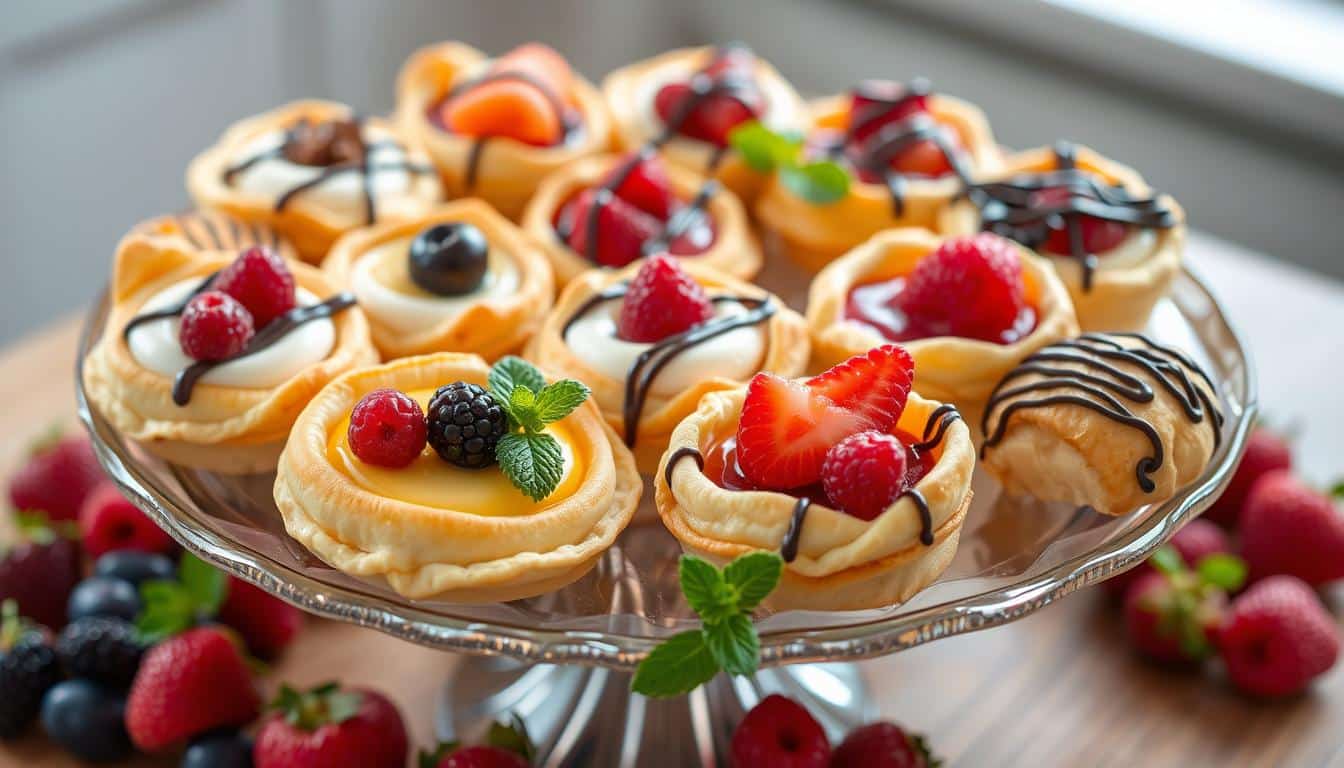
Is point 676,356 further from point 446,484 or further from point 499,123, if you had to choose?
point 499,123

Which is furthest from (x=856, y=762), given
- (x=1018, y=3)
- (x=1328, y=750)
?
(x=1018, y=3)

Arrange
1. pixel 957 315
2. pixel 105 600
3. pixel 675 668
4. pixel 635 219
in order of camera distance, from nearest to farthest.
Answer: pixel 675 668, pixel 957 315, pixel 105 600, pixel 635 219

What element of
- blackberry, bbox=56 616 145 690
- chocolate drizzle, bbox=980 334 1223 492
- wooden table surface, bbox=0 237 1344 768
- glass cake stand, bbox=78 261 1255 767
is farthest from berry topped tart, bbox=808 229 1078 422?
blackberry, bbox=56 616 145 690

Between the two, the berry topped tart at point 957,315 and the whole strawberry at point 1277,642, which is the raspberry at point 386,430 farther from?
the whole strawberry at point 1277,642

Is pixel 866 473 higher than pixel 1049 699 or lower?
higher

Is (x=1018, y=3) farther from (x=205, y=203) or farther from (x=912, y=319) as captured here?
(x=205, y=203)

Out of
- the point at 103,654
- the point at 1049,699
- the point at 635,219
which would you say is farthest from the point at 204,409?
the point at 1049,699
